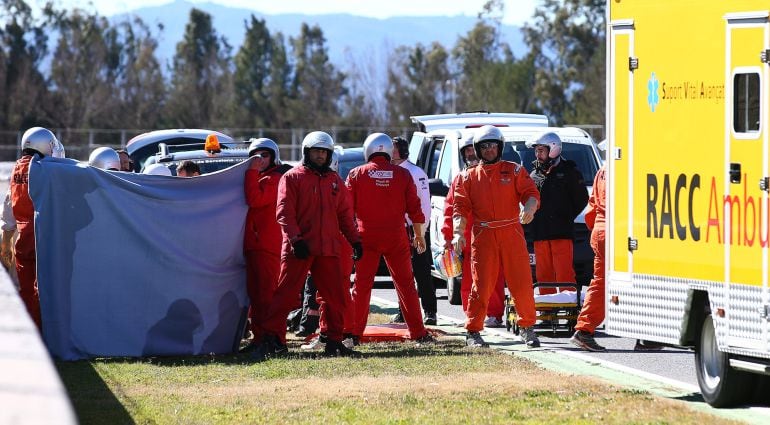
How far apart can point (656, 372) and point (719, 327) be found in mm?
2613

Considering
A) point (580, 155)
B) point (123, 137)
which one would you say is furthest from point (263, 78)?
point (580, 155)

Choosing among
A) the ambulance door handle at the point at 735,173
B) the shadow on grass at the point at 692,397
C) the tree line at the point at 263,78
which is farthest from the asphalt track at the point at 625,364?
the tree line at the point at 263,78

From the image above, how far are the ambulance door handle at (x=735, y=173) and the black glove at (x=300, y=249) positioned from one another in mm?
4449

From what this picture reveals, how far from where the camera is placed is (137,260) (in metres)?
13.9

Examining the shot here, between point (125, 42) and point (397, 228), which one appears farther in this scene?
point (125, 42)

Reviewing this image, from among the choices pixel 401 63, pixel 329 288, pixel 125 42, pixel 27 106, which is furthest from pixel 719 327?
pixel 125 42

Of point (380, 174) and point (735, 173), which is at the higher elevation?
point (735, 173)

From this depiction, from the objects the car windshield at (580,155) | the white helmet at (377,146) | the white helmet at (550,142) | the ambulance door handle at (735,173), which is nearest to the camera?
the ambulance door handle at (735,173)

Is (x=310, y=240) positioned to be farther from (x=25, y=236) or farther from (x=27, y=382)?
(x=27, y=382)

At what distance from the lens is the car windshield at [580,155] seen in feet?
63.0

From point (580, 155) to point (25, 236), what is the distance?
7747mm

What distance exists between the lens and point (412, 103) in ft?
257

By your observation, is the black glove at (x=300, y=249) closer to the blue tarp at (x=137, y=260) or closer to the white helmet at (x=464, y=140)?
the blue tarp at (x=137, y=260)

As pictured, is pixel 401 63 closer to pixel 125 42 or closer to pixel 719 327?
pixel 125 42
